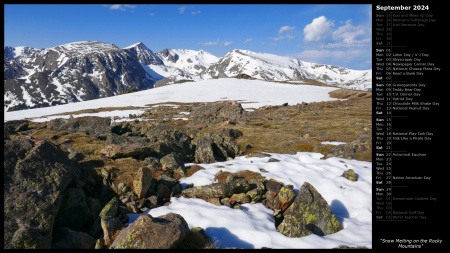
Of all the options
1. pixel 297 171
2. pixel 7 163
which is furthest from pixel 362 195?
pixel 7 163

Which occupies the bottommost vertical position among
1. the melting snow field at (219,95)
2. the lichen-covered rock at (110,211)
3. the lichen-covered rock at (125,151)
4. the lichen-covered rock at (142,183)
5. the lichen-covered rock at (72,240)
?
the lichen-covered rock at (72,240)

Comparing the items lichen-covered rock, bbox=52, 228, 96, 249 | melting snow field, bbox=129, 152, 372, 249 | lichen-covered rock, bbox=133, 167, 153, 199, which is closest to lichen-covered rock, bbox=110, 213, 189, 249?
lichen-covered rock, bbox=52, 228, 96, 249

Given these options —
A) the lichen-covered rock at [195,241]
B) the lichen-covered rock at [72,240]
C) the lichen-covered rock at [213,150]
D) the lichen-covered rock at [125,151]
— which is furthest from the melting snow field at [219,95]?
the lichen-covered rock at [72,240]

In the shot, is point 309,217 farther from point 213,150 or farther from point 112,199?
point 213,150

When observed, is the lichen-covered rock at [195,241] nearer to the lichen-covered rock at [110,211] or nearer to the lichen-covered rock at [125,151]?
the lichen-covered rock at [110,211]

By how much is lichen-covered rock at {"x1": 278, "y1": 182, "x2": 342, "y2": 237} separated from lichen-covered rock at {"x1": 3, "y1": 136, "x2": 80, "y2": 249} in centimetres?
1162

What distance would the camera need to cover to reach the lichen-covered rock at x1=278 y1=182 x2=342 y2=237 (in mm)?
14289

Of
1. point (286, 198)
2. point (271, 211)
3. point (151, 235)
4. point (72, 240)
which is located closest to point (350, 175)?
point (286, 198)

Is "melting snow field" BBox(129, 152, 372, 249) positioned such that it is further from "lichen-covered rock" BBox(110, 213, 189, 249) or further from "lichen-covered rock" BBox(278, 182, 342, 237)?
"lichen-covered rock" BBox(110, 213, 189, 249)

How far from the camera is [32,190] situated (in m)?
12.8

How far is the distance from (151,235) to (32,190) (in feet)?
21.8

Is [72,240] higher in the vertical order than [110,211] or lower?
lower

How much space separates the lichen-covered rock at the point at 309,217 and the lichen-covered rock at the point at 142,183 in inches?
355

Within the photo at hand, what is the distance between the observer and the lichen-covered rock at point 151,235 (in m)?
10.9
